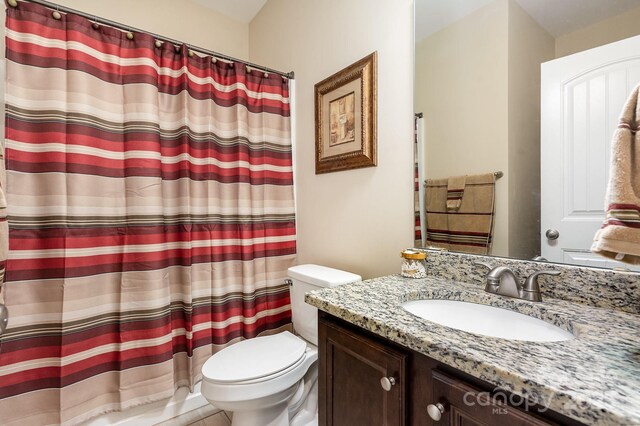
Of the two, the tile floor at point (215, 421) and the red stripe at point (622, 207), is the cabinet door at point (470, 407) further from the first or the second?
the tile floor at point (215, 421)

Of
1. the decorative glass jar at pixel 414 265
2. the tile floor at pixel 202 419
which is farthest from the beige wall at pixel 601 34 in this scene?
the tile floor at pixel 202 419

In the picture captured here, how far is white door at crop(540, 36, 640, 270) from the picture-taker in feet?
2.64

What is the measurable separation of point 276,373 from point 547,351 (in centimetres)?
99

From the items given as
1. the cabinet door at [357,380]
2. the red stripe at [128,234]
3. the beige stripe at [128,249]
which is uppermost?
the red stripe at [128,234]

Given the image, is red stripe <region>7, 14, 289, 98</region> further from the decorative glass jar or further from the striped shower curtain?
the decorative glass jar

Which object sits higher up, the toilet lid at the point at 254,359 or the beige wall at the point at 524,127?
the beige wall at the point at 524,127

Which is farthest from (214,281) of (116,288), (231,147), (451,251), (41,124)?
(451,251)

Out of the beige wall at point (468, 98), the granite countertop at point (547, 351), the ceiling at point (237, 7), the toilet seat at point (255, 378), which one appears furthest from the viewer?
the ceiling at point (237, 7)

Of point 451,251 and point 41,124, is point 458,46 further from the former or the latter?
point 41,124

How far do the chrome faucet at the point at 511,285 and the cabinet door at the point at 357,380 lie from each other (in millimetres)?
452

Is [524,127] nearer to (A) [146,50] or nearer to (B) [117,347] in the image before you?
(A) [146,50]

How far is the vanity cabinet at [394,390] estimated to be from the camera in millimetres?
530

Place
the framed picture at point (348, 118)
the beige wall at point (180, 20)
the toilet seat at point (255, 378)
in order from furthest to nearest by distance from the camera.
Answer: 1. the beige wall at point (180, 20)
2. the framed picture at point (348, 118)
3. the toilet seat at point (255, 378)

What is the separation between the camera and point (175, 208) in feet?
5.14
